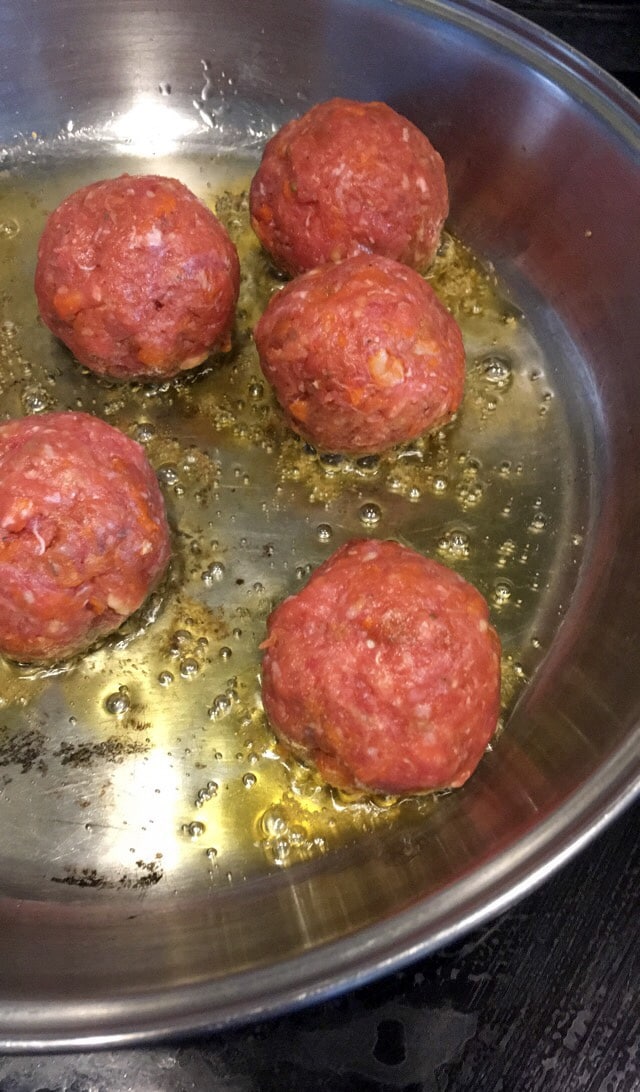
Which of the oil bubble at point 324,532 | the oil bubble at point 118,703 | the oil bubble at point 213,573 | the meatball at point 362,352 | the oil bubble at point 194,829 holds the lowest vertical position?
the oil bubble at point 194,829

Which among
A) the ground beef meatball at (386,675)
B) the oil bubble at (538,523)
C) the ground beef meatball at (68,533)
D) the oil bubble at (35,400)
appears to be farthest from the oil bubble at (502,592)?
the oil bubble at (35,400)

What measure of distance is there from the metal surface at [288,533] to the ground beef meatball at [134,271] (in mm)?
173

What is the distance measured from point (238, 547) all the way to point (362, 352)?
1.35ft

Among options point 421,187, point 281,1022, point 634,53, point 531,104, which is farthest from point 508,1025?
point 634,53

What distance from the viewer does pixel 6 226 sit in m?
1.79

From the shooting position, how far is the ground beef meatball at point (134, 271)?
1354 millimetres

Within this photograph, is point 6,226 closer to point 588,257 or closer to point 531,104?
point 531,104

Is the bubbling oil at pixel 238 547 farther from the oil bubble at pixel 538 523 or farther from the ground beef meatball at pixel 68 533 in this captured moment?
the ground beef meatball at pixel 68 533

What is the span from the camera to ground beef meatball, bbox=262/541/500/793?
3.64 feet

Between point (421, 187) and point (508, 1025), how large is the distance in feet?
4.47

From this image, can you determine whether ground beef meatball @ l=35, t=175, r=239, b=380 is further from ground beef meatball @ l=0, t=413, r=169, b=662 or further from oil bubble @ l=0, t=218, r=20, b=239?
oil bubble @ l=0, t=218, r=20, b=239

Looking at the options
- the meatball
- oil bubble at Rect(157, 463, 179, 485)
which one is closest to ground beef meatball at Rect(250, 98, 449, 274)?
the meatball

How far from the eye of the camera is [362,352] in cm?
128

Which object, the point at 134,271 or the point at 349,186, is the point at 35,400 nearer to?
the point at 134,271
